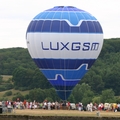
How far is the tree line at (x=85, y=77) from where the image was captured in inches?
4146

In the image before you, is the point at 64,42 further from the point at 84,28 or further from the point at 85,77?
the point at 85,77

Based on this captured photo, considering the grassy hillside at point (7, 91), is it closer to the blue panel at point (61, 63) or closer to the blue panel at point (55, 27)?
the blue panel at point (61, 63)

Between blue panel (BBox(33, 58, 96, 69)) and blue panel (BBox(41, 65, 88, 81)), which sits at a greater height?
blue panel (BBox(33, 58, 96, 69))

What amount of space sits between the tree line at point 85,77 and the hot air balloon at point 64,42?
101 feet

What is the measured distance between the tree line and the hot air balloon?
3079cm

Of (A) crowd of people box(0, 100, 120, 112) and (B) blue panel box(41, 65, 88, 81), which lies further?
(B) blue panel box(41, 65, 88, 81)

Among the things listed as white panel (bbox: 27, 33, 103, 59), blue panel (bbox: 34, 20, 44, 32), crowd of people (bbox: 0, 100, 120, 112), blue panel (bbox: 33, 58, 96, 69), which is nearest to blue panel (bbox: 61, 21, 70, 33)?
white panel (bbox: 27, 33, 103, 59)

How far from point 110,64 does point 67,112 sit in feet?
259

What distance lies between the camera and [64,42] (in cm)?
6197

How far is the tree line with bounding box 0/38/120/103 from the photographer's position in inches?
4146

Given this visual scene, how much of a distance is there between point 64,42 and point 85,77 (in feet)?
195

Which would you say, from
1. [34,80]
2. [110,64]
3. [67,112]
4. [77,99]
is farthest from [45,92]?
[67,112]

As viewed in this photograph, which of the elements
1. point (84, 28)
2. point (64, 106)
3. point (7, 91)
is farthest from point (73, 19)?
point (7, 91)

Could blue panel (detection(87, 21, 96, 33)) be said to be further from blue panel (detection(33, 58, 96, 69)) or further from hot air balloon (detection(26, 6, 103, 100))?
blue panel (detection(33, 58, 96, 69))
